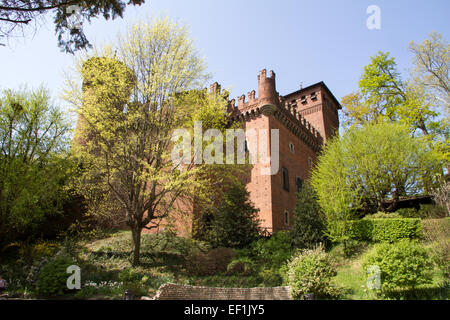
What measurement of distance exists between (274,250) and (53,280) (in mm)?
10261

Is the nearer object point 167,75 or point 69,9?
point 69,9

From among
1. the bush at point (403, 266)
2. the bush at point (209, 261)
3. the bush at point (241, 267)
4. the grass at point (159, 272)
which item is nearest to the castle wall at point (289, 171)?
the grass at point (159, 272)

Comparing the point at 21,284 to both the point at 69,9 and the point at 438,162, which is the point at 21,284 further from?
the point at 438,162

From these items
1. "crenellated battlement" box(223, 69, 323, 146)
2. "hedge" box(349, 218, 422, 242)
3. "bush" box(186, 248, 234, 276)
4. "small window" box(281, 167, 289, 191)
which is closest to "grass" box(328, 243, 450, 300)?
"hedge" box(349, 218, 422, 242)

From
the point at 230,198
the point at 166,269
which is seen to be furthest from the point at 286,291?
the point at 230,198

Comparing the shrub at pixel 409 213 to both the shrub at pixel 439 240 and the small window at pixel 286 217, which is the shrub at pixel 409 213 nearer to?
the shrub at pixel 439 240

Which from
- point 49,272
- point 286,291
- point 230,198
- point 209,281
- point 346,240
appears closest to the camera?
point 49,272

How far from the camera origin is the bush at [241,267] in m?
13.9

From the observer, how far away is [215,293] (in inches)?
426

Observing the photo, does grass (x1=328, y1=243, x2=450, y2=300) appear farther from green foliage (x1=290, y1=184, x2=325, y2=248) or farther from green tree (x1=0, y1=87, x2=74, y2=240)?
green tree (x1=0, y1=87, x2=74, y2=240)

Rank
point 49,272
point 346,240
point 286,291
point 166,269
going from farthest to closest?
point 346,240 < point 166,269 < point 286,291 < point 49,272

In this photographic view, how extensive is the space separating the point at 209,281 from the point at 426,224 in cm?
1070

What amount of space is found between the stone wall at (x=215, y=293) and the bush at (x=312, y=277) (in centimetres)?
59

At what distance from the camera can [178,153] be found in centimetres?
1614
